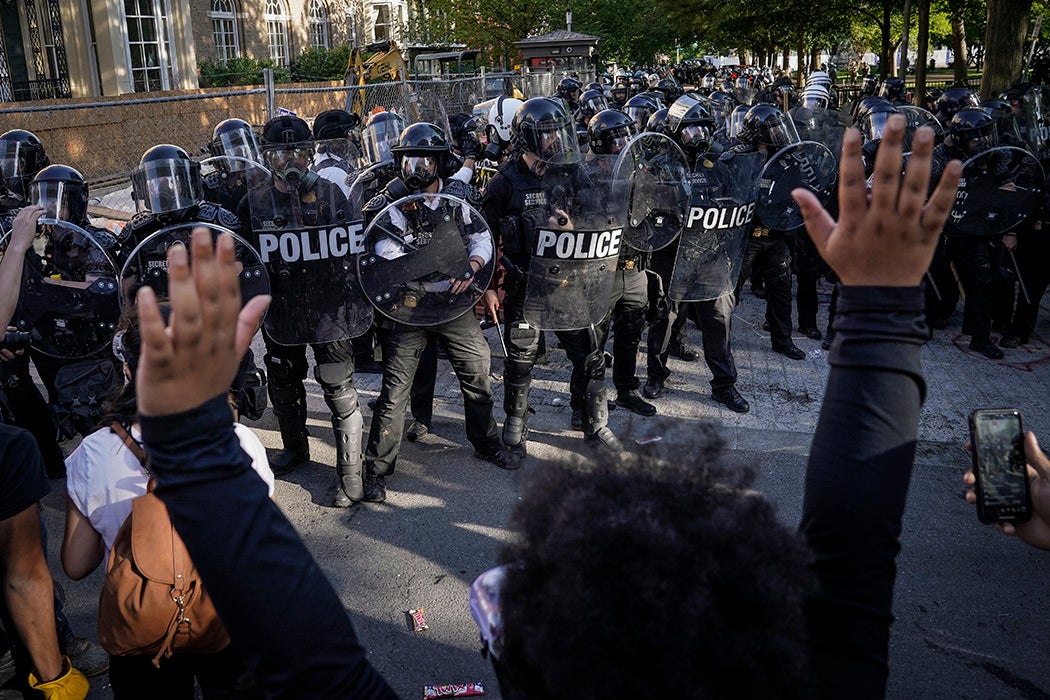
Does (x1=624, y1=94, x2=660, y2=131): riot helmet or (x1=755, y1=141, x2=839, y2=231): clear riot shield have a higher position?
(x1=624, y1=94, x2=660, y2=131): riot helmet

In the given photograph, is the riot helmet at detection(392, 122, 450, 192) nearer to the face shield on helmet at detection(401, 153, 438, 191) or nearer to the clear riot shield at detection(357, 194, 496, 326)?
the face shield on helmet at detection(401, 153, 438, 191)

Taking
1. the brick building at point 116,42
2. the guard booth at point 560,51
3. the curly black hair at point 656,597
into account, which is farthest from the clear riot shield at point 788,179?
the guard booth at point 560,51

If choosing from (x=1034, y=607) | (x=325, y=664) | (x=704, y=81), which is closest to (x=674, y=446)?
(x=325, y=664)

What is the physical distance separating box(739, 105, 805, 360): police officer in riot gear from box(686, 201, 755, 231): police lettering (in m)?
0.60

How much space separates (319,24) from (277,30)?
2373mm

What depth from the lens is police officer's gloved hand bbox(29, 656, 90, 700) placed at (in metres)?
3.05

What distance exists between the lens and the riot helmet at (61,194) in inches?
196

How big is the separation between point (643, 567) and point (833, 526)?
1.37 feet

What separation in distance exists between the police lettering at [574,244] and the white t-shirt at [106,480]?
2882 millimetres

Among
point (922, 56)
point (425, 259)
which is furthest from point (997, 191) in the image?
point (922, 56)

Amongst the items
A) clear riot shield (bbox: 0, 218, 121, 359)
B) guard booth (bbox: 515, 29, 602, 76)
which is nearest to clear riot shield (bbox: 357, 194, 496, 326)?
clear riot shield (bbox: 0, 218, 121, 359)

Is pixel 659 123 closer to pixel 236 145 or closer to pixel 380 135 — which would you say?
pixel 380 135

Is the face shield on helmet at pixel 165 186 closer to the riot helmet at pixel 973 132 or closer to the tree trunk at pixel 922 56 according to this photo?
the riot helmet at pixel 973 132

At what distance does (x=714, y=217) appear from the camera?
19.3ft
